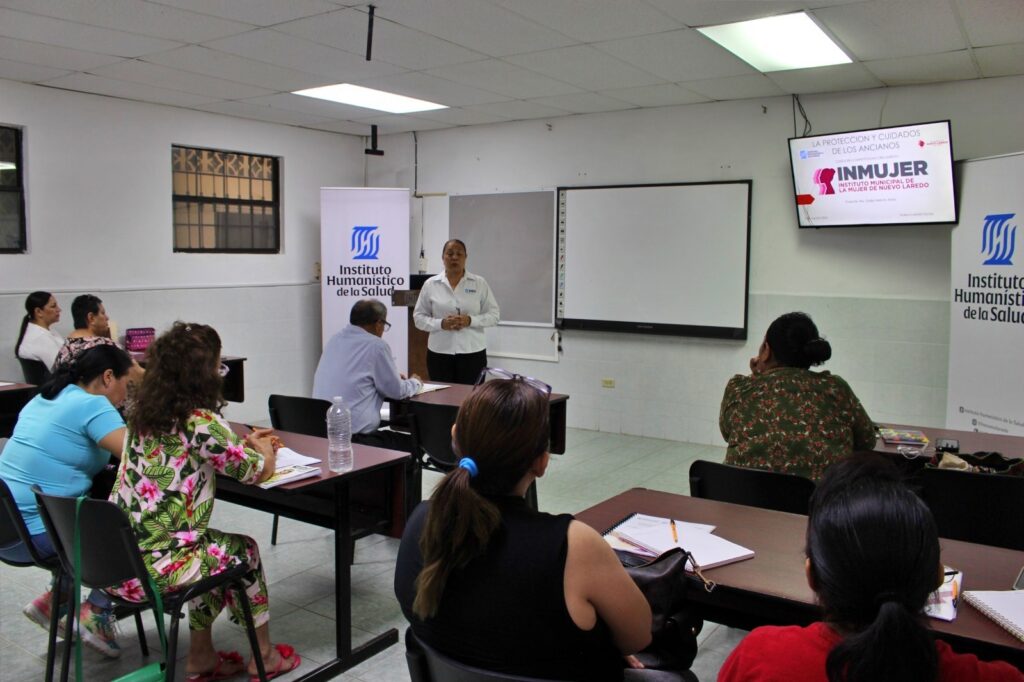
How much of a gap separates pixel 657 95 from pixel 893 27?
2.03 meters

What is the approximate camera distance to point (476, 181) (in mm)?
7469

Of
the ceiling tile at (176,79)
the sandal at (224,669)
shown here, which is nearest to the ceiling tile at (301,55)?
the ceiling tile at (176,79)

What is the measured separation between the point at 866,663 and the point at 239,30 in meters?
4.41

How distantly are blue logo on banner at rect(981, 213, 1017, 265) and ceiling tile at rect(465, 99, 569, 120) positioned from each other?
3.35 m

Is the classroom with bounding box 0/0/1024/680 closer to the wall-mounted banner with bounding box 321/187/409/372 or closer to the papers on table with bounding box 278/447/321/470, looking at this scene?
the wall-mounted banner with bounding box 321/187/409/372

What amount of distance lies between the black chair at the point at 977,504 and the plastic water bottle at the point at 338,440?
2.01 m

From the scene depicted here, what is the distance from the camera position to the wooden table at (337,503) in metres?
2.81

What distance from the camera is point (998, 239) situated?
14.7ft

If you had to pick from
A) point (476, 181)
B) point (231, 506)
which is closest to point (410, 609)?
point (231, 506)

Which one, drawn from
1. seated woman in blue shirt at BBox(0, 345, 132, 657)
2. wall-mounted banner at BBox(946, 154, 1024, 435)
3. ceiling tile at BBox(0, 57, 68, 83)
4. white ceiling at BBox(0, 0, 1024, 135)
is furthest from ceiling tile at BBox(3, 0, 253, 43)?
wall-mounted banner at BBox(946, 154, 1024, 435)

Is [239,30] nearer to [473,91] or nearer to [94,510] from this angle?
[473,91]

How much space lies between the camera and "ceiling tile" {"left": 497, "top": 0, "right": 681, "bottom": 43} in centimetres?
386

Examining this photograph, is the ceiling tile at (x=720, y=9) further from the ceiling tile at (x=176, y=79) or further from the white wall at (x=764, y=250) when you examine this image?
the ceiling tile at (x=176, y=79)

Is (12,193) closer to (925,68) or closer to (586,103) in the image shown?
(586,103)
